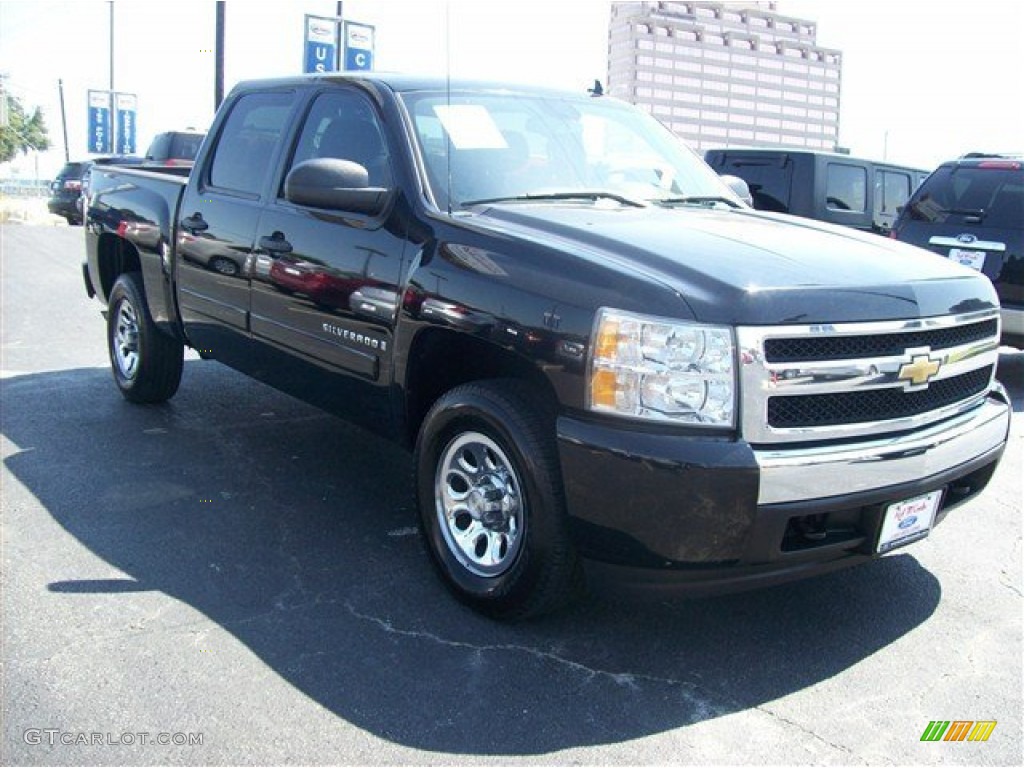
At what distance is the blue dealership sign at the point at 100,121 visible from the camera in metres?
37.8

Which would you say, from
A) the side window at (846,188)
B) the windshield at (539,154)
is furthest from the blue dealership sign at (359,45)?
the windshield at (539,154)

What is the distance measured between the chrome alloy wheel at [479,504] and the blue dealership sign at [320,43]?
16.9 metres

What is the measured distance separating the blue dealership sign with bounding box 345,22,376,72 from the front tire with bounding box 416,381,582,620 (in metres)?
17.3

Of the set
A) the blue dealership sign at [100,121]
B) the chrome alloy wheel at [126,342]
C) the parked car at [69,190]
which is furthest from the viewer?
the blue dealership sign at [100,121]

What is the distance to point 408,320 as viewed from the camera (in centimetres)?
400

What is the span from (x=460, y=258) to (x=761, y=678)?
5.83 ft

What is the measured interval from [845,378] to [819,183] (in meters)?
9.66

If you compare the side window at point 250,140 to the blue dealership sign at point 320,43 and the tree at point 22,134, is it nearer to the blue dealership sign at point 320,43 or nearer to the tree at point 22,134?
the blue dealership sign at point 320,43

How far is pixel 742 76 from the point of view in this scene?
32844mm

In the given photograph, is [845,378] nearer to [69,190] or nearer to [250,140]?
[250,140]

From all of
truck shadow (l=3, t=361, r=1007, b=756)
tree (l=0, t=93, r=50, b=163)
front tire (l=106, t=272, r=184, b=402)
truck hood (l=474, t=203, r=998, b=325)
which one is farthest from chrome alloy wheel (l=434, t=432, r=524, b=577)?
tree (l=0, t=93, r=50, b=163)

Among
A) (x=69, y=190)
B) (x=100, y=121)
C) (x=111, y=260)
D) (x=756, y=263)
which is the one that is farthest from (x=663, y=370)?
(x=100, y=121)

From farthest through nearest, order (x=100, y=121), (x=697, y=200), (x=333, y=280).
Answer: (x=100, y=121), (x=697, y=200), (x=333, y=280)

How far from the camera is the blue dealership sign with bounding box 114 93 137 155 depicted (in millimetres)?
38781
